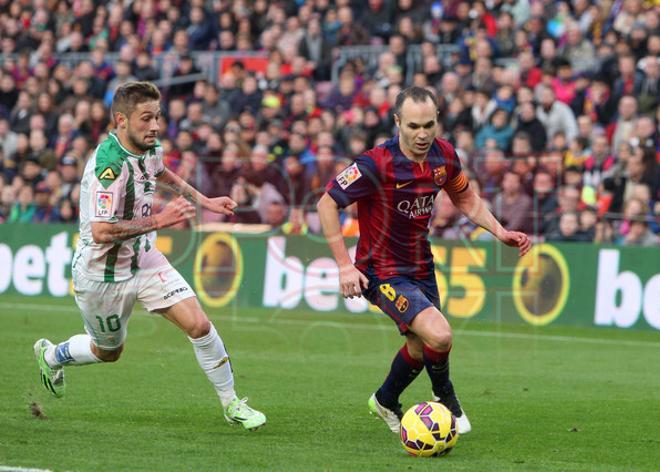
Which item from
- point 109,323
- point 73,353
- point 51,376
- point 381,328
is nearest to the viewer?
point 109,323

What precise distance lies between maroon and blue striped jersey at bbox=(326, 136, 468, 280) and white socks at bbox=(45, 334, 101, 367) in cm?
202

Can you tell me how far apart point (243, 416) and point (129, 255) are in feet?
4.35

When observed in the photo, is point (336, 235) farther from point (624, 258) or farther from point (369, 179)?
point (624, 258)

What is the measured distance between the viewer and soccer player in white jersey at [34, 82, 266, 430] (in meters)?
8.18

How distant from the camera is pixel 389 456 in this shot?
25.0ft

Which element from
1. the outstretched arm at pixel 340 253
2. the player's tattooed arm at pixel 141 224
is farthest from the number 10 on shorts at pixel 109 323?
the outstretched arm at pixel 340 253

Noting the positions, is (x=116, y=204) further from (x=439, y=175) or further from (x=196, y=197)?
(x=439, y=175)

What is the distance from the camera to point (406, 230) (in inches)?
331

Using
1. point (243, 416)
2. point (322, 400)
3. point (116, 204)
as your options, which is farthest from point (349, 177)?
point (322, 400)

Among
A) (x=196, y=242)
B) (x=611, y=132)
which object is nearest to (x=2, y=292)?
(x=196, y=242)

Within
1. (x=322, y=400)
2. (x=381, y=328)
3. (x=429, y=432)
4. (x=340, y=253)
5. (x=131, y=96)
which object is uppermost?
(x=131, y=96)

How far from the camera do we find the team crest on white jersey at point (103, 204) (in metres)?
8.11

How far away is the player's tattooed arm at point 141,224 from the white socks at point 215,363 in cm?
92

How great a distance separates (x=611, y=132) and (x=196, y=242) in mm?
5918
